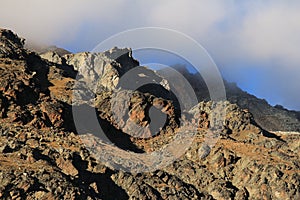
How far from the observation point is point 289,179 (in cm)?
11188

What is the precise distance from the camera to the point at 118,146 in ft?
386

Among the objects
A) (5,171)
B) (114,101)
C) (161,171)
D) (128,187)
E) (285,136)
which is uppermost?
(285,136)

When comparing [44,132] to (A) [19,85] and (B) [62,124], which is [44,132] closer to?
(B) [62,124]

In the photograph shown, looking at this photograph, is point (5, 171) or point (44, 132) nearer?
point (5, 171)

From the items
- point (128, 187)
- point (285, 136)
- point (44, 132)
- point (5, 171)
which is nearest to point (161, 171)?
point (128, 187)

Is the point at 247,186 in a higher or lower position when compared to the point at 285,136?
lower

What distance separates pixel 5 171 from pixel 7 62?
57583mm

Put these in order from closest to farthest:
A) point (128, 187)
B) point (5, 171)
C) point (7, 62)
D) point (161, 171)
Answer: point (5, 171) < point (128, 187) < point (161, 171) < point (7, 62)

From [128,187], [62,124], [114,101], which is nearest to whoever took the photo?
[128,187]

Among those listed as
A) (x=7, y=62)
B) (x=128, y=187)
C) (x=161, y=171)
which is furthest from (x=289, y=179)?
(x=7, y=62)

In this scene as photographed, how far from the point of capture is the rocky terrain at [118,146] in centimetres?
9600

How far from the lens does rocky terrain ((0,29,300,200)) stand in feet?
315

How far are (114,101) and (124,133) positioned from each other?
10.3 m

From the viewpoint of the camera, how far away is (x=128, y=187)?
102 meters
